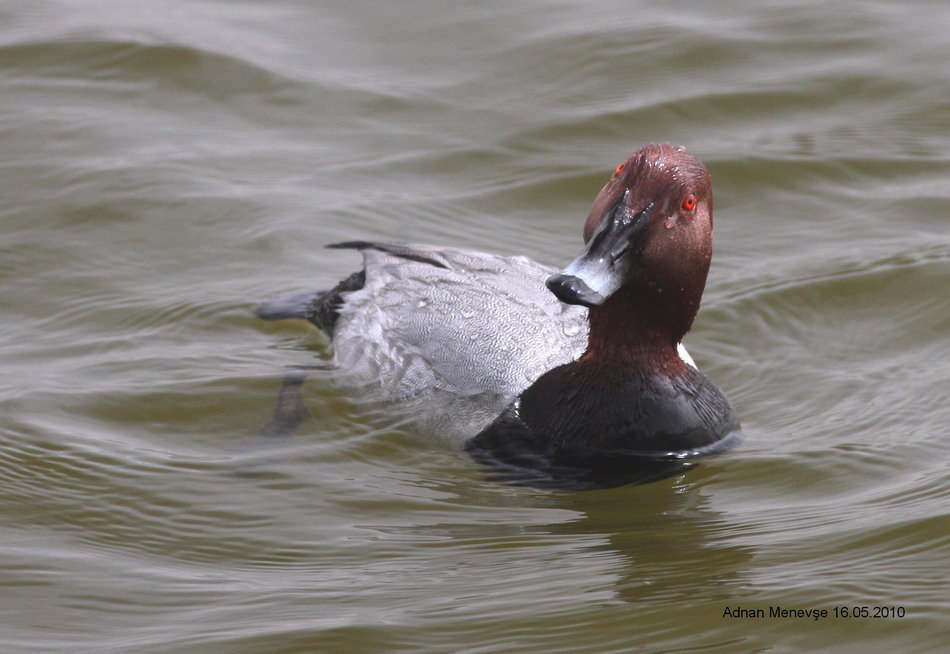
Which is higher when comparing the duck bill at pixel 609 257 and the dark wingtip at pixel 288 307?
the duck bill at pixel 609 257

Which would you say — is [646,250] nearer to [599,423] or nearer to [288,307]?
[599,423]

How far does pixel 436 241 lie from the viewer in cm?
771

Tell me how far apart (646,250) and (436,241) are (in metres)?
2.87

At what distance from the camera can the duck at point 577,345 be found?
499 cm

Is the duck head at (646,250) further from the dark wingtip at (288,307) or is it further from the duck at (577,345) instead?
the dark wingtip at (288,307)

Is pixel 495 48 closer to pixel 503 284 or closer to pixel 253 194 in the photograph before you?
pixel 253 194

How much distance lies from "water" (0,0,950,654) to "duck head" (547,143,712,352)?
2.11 feet

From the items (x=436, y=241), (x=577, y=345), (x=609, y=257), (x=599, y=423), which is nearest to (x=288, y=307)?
(x=436, y=241)

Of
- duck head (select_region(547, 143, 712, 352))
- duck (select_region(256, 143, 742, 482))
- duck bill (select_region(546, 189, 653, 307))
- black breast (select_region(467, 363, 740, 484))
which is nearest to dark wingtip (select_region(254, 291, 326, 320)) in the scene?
duck (select_region(256, 143, 742, 482))

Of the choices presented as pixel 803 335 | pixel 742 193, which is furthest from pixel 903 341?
pixel 742 193

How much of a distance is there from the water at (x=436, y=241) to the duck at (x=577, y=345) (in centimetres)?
18

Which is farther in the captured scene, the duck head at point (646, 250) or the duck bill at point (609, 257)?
the duck head at point (646, 250)

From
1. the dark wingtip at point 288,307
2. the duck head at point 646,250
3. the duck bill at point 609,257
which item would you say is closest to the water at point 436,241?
the dark wingtip at point 288,307

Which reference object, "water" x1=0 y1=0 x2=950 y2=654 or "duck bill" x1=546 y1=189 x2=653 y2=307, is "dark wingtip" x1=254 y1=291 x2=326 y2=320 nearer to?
"water" x1=0 y1=0 x2=950 y2=654
